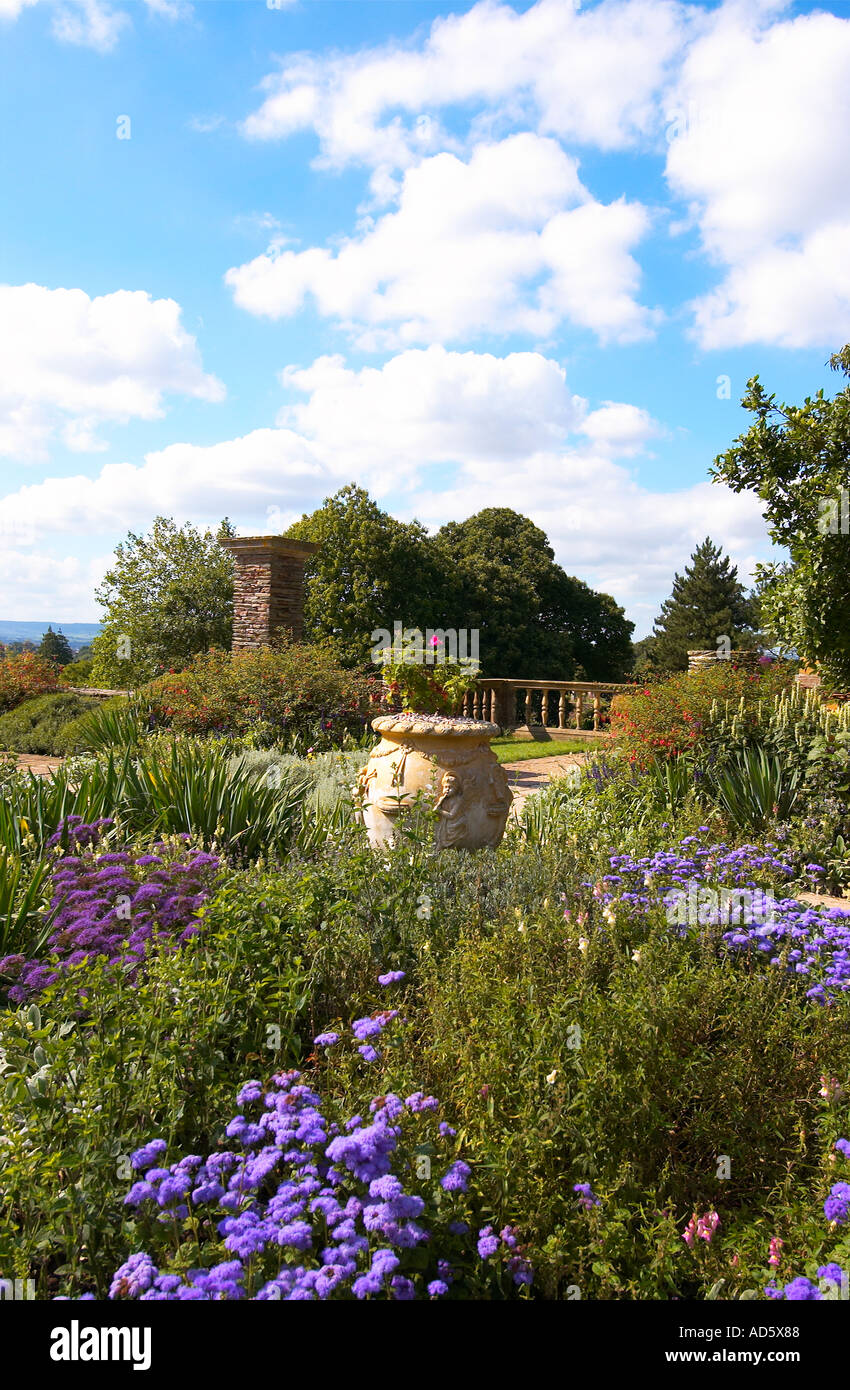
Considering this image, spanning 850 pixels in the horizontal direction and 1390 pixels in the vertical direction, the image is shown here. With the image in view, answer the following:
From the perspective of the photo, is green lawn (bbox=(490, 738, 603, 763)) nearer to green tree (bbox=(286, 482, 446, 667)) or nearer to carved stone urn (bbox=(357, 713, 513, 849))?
carved stone urn (bbox=(357, 713, 513, 849))

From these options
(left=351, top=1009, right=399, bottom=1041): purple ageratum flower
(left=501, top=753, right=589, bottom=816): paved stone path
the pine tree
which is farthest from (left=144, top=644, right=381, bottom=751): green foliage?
the pine tree

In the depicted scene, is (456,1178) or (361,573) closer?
(456,1178)

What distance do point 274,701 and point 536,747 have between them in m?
4.81

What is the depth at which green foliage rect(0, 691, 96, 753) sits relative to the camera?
11.5m

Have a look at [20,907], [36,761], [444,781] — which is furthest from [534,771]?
[20,907]

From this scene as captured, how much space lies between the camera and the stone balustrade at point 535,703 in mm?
13938

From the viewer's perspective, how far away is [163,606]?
1809 cm

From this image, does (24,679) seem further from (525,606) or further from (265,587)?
(525,606)

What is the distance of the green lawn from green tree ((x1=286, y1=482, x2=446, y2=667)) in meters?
7.46

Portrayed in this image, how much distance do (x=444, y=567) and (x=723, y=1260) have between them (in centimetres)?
2120

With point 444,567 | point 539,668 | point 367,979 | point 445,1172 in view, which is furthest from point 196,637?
point 445,1172

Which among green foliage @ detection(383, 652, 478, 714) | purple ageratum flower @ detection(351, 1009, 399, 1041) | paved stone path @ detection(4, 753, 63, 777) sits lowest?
purple ageratum flower @ detection(351, 1009, 399, 1041)

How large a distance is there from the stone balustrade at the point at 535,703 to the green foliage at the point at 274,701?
359 centimetres

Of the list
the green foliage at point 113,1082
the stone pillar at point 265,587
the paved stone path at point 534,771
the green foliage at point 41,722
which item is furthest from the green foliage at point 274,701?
the green foliage at point 113,1082
